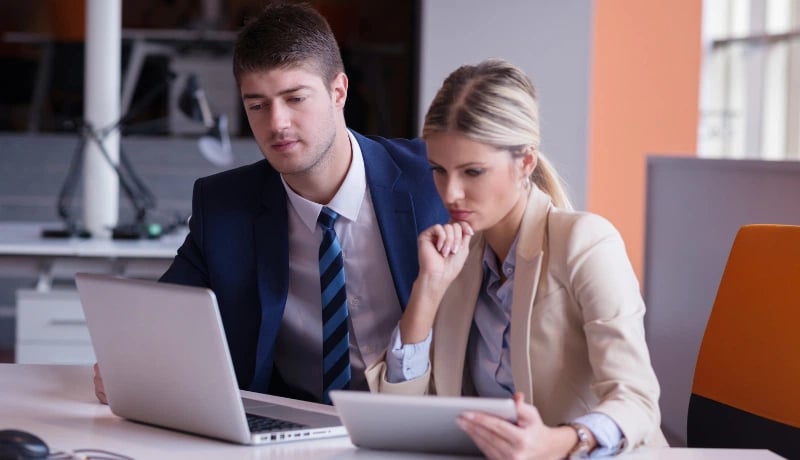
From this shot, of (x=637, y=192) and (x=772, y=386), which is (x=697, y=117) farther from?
(x=772, y=386)

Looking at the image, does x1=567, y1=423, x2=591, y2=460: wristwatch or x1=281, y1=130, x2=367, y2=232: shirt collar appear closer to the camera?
x1=567, y1=423, x2=591, y2=460: wristwatch

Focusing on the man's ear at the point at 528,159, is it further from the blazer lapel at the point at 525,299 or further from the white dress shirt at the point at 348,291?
the white dress shirt at the point at 348,291

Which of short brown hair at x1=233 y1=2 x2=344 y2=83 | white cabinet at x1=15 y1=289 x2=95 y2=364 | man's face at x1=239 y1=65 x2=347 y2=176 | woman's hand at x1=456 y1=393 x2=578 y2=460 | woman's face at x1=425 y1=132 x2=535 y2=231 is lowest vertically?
white cabinet at x1=15 y1=289 x2=95 y2=364

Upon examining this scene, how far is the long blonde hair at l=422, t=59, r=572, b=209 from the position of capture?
174cm

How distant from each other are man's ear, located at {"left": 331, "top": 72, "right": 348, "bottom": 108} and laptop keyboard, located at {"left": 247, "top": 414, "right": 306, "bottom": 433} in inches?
28.6

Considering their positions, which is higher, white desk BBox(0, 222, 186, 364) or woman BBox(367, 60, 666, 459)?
woman BBox(367, 60, 666, 459)

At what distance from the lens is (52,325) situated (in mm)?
3514

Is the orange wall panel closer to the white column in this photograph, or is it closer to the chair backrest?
the white column

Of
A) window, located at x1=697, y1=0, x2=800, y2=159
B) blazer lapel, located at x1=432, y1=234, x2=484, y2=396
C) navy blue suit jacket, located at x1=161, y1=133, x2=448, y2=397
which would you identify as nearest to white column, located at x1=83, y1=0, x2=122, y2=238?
navy blue suit jacket, located at x1=161, y1=133, x2=448, y2=397

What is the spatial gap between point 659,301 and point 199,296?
10.7 feet

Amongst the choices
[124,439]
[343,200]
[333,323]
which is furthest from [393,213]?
[124,439]

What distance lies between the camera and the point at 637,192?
7.79 meters

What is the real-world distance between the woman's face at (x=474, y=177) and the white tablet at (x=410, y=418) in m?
0.42

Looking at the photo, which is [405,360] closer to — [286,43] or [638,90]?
[286,43]
